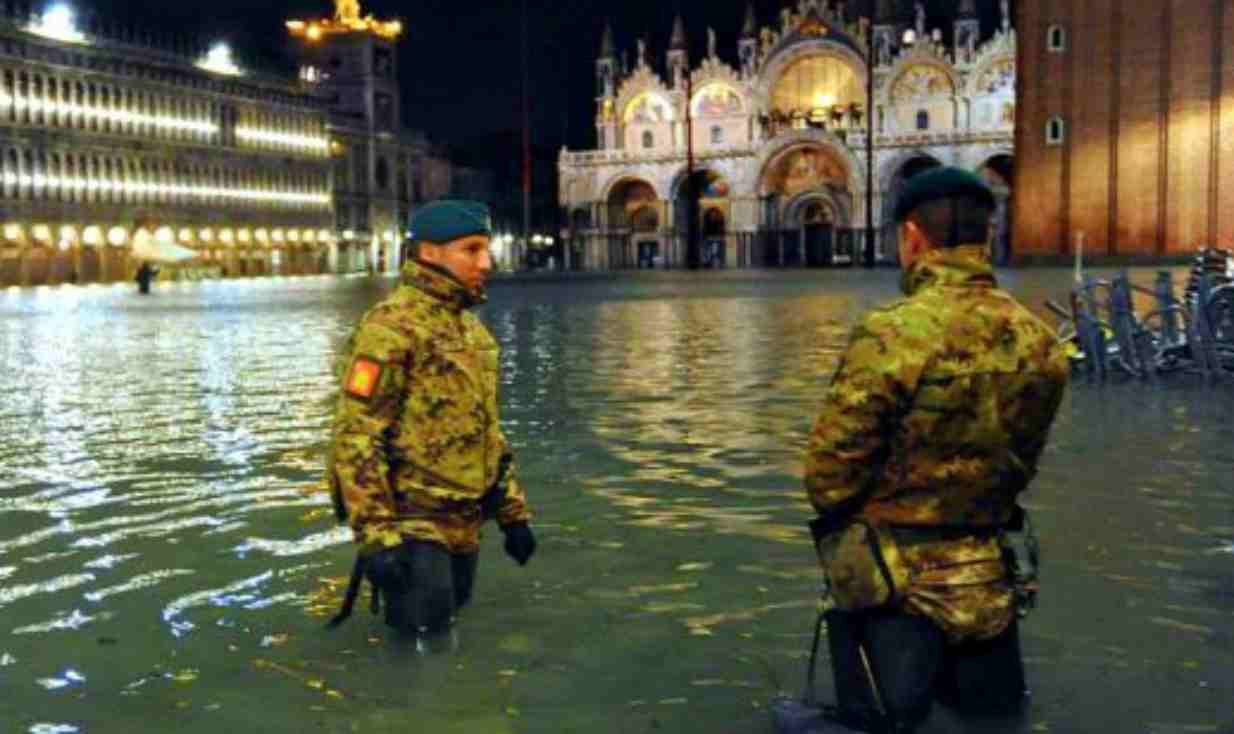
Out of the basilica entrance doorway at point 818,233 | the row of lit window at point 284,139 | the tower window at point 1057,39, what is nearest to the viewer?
the tower window at point 1057,39

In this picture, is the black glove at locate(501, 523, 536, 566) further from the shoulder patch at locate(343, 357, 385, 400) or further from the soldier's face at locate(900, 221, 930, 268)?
the soldier's face at locate(900, 221, 930, 268)

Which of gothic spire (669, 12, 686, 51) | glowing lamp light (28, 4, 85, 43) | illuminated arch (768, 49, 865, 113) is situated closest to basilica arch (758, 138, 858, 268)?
illuminated arch (768, 49, 865, 113)

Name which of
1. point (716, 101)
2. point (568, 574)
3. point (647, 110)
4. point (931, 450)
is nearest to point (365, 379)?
point (931, 450)

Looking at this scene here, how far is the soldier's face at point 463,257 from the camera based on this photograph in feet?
17.8

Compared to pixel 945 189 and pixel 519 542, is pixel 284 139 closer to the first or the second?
pixel 519 542

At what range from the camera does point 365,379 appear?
5199 millimetres

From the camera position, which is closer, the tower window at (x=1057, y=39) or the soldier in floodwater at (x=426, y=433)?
the soldier in floodwater at (x=426, y=433)

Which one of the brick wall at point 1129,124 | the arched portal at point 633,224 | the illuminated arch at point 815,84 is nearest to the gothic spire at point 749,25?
the illuminated arch at point 815,84

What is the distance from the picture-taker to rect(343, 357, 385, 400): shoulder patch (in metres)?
5.19

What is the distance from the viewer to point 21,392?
1630cm

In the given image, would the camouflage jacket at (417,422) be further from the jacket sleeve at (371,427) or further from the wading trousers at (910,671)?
the wading trousers at (910,671)

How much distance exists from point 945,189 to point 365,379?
2.08 meters

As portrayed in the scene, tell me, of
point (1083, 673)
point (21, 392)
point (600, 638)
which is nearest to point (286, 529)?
point (600, 638)

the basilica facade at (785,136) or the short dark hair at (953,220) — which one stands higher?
the basilica facade at (785,136)
